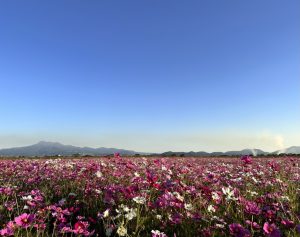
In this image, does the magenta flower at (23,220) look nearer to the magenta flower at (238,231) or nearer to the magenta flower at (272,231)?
the magenta flower at (238,231)

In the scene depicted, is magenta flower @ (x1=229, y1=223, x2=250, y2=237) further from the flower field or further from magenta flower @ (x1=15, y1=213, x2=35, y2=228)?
magenta flower @ (x1=15, y1=213, x2=35, y2=228)

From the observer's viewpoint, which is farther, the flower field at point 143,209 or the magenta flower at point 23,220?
the flower field at point 143,209

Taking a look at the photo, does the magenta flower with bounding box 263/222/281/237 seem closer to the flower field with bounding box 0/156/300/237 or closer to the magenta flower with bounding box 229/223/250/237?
the flower field with bounding box 0/156/300/237

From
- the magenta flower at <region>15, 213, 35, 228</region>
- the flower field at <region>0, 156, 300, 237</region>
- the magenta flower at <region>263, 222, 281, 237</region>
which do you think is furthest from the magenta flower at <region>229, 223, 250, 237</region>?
the magenta flower at <region>15, 213, 35, 228</region>

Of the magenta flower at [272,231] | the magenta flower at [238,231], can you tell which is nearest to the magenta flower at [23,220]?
the magenta flower at [238,231]

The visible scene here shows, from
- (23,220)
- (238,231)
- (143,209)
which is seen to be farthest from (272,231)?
(143,209)

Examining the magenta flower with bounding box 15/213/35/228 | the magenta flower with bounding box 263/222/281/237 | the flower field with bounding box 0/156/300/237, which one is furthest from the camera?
the flower field with bounding box 0/156/300/237

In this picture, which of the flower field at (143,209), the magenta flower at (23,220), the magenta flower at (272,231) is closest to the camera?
the magenta flower at (272,231)

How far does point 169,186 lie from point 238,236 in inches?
123

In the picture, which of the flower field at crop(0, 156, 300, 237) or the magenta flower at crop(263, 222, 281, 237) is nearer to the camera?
the magenta flower at crop(263, 222, 281, 237)

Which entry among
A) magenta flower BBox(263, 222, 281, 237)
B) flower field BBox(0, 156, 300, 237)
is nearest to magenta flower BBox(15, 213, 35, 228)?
flower field BBox(0, 156, 300, 237)

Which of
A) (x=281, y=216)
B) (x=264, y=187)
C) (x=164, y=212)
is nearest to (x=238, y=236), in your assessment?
(x=281, y=216)

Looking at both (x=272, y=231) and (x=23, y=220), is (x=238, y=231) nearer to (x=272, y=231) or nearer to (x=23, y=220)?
(x=272, y=231)

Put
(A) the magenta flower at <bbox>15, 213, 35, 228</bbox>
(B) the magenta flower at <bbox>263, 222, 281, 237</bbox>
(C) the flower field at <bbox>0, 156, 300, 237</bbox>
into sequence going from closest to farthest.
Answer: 1. (B) the magenta flower at <bbox>263, 222, 281, 237</bbox>
2. (A) the magenta flower at <bbox>15, 213, 35, 228</bbox>
3. (C) the flower field at <bbox>0, 156, 300, 237</bbox>
